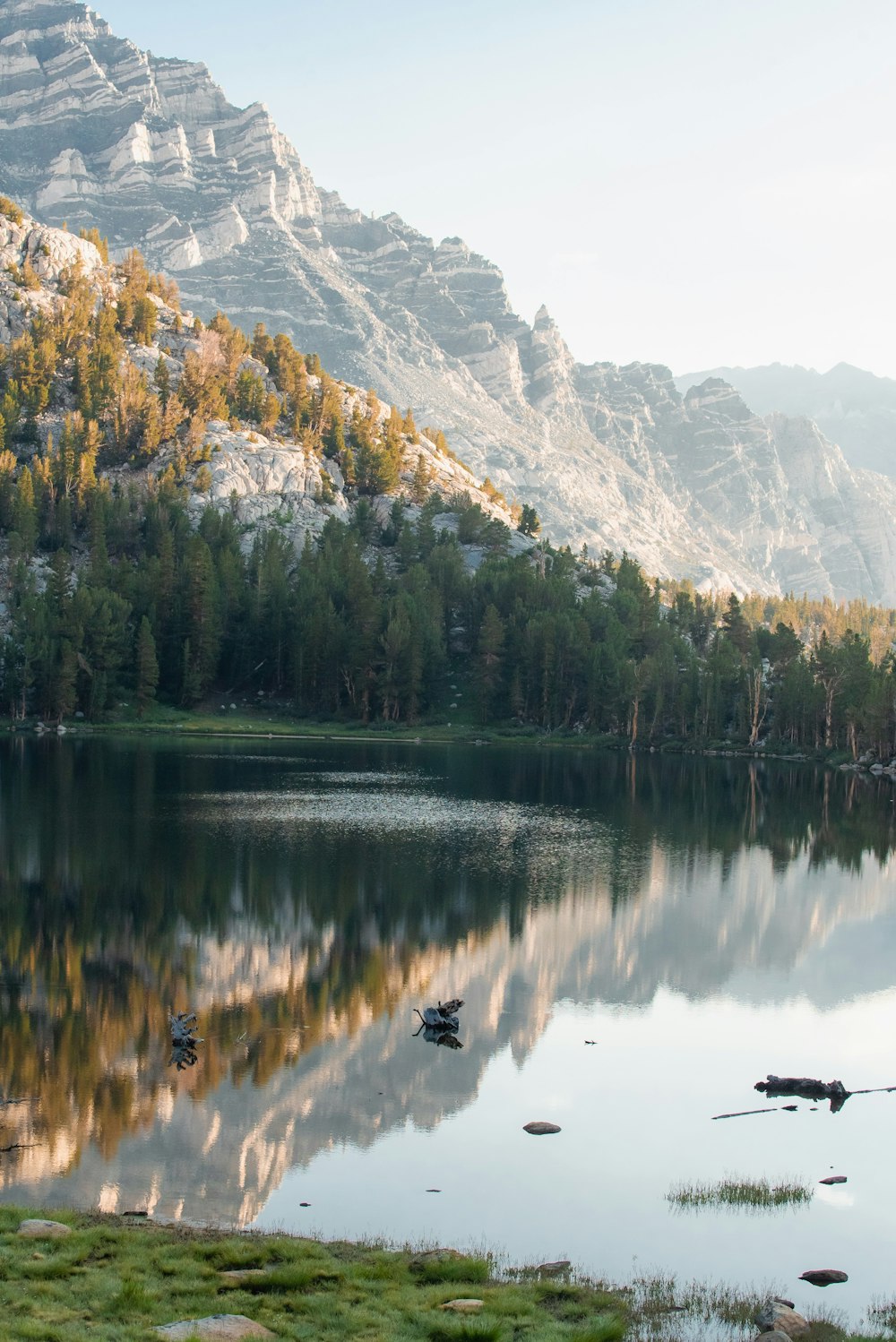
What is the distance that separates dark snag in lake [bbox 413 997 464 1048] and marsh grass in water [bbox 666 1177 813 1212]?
9633 millimetres

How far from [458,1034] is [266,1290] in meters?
16.7

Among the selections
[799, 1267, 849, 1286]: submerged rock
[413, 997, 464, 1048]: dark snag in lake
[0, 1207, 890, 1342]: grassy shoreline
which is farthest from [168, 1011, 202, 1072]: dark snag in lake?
[799, 1267, 849, 1286]: submerged rock

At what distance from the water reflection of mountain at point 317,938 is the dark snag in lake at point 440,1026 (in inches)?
22.2

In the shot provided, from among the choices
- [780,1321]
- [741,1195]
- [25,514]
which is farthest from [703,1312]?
[25,514]

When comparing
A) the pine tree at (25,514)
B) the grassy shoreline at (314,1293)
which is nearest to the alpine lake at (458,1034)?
the grassy shoreline at (314,1293)

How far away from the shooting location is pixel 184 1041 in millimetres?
29531

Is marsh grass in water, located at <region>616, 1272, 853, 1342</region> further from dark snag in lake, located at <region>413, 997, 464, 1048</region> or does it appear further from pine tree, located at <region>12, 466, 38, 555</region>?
pine tree, located at <region>12, 466, 38, 555</region>

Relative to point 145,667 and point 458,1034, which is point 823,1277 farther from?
point 145,667

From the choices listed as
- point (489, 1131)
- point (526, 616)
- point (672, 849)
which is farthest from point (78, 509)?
point (489, 1131)

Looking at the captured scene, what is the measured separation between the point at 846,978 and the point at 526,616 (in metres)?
142

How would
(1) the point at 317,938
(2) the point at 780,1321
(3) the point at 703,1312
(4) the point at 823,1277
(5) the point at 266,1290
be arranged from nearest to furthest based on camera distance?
1. (5) the point at 266,1290
2. (2) the point at 780,1321
3. (3) the point at 703,1312
4. (4) the point at 823,1277
5. (1) the point at 317,938

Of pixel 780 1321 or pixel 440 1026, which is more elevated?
pixel 780 1321

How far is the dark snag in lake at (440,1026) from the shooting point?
3231cm

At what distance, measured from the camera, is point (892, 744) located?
143 m
